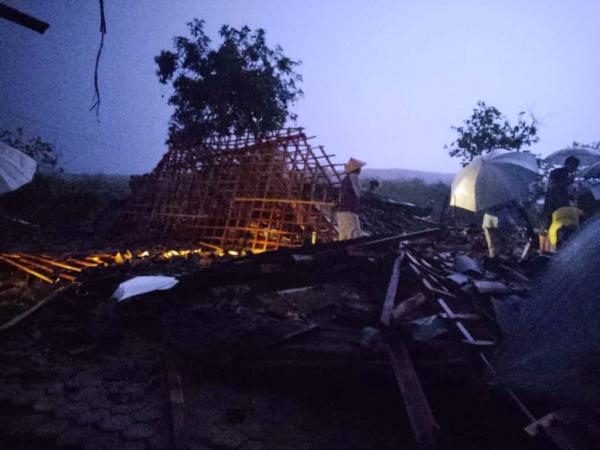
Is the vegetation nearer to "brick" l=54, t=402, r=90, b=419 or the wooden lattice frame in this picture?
the wooden lattice frame

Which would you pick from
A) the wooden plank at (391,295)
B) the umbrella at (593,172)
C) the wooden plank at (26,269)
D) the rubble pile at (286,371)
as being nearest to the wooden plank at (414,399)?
the rubble pile at (286,371)

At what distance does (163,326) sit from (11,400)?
5.04 feet

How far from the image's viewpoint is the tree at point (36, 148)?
17781 millimetres

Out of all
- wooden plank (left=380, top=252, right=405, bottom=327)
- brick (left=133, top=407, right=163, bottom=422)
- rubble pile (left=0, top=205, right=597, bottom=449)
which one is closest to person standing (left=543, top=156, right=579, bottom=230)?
rubble pile (left=0, top=205, right=597, bottom=449)

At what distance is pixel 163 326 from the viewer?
4.38 m

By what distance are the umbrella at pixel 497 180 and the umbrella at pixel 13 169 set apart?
7.67 metres

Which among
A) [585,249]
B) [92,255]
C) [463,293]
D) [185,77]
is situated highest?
[185,77]

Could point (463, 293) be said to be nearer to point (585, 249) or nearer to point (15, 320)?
point (585, 249)

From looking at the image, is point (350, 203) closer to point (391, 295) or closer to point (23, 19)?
point (391, 295)

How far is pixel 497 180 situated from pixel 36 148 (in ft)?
69.6

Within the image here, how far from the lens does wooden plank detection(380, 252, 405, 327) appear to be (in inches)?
137

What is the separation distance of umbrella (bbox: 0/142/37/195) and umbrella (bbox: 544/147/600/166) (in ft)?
37.3

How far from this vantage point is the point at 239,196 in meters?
10.8

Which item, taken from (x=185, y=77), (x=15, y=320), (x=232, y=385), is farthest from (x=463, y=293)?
(x=185, y=77)
